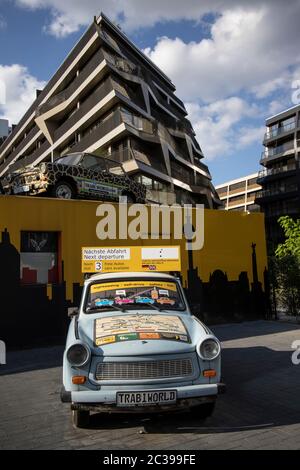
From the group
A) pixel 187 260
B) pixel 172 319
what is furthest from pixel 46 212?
pixel 172 319

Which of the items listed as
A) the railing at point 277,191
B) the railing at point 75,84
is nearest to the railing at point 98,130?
the railing at point 75,84

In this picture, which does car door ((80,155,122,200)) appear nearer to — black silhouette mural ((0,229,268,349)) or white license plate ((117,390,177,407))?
black silhouette mural ((0,229,268,349))

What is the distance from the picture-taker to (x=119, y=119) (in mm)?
34250

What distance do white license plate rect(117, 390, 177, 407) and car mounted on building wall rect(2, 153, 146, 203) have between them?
8.14 meters

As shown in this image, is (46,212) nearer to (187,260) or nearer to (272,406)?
(187,260)

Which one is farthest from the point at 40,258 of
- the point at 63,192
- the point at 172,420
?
the point at 172,420

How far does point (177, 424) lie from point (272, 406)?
1349mm

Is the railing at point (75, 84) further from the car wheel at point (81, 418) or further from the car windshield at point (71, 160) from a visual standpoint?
the car wheel at point (81, 418)

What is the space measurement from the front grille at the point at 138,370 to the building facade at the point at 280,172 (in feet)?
166

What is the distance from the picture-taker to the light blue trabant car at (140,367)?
14.1ft

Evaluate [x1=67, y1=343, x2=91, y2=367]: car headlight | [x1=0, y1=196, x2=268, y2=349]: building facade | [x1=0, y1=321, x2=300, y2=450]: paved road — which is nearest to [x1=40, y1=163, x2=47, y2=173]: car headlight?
[x1=0, y1=196, x2=268, y2=349]: building facade

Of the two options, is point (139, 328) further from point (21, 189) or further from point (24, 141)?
point (24, 141)

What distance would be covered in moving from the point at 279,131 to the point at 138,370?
61.7 meters

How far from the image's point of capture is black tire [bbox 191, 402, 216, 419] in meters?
4.76
